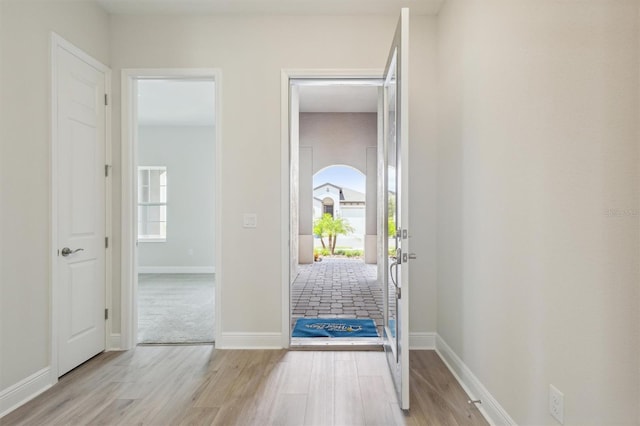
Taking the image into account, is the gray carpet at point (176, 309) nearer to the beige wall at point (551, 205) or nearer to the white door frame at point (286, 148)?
the white door frame at point (286, 148)

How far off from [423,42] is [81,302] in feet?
11.5

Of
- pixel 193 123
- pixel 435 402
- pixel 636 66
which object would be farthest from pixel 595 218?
pixel 193 123

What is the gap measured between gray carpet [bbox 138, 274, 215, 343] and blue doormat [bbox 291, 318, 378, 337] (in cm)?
87

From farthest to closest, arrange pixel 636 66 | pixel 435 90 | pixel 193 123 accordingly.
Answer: pixel 193 123
pixel 435 90
pixel 636 66

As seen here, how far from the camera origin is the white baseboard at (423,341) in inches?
125

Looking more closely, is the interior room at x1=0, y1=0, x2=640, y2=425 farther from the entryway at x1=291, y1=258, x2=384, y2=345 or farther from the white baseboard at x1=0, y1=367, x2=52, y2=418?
the entryway at x1=291, y1=258, x2=384, y2=345

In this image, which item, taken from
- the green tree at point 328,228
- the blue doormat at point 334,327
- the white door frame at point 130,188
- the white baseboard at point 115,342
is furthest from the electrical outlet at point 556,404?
the green tree at point 328,228

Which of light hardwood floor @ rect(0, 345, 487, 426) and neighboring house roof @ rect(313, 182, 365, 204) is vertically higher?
neighboring house roof @ rect(313, 182, 365, 204)

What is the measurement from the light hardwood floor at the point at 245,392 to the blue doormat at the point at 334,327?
41cm

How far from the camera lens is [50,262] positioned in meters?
2.52

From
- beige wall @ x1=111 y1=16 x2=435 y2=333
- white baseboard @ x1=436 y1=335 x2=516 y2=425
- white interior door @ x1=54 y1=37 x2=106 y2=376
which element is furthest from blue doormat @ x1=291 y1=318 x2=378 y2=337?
white interior door @ x1=54 y1=37 x2=106 y2=376

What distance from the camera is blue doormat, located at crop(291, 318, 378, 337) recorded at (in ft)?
11.4

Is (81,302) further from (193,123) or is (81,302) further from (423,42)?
(193,123)

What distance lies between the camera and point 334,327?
3.66m
